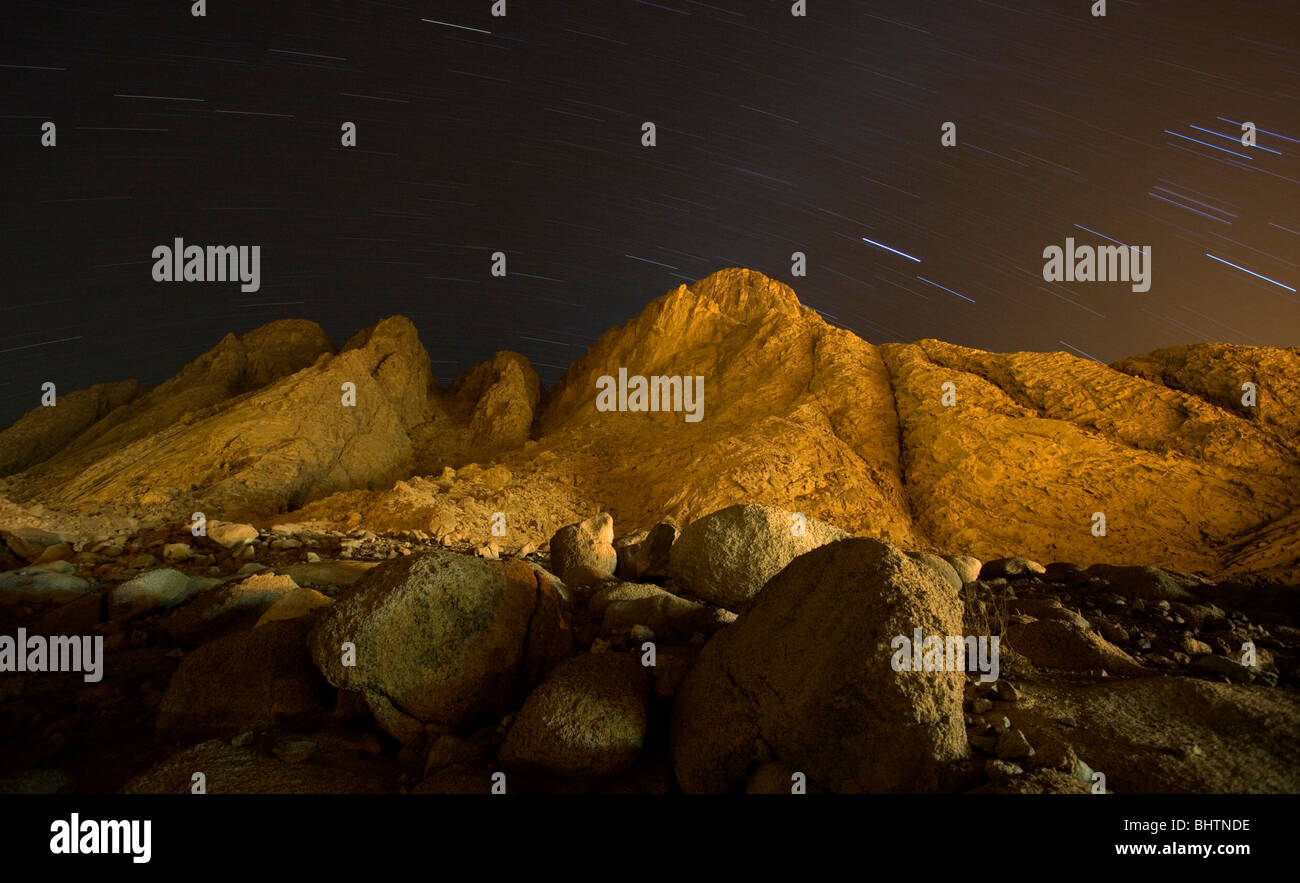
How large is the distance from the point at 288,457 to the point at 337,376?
5838mm

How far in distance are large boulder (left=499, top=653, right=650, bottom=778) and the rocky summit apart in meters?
→ 0.02

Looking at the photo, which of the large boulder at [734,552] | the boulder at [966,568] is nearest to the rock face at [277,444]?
the large boulder at [734,552]

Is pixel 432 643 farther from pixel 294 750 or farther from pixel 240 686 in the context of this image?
pixel 240 686

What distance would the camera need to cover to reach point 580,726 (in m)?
3.99

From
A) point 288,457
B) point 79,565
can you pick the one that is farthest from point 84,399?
point 79,565

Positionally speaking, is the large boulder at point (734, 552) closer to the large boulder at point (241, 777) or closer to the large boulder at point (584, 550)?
the large boulder at point (584, 550)

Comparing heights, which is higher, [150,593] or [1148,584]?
[150,593]

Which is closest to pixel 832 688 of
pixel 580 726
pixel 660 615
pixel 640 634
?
pixel 580 726

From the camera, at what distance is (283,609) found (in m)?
6.02

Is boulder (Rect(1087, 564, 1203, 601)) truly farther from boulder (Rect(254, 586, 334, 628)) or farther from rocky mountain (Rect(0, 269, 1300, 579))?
boulder (Rect(254, 586, 334, 628))

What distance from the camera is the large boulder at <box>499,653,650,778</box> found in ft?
12.9

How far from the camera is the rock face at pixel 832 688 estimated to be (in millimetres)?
3270

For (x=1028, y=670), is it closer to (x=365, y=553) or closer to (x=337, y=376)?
(x=365, y=553)

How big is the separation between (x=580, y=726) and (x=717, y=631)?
1.55m
